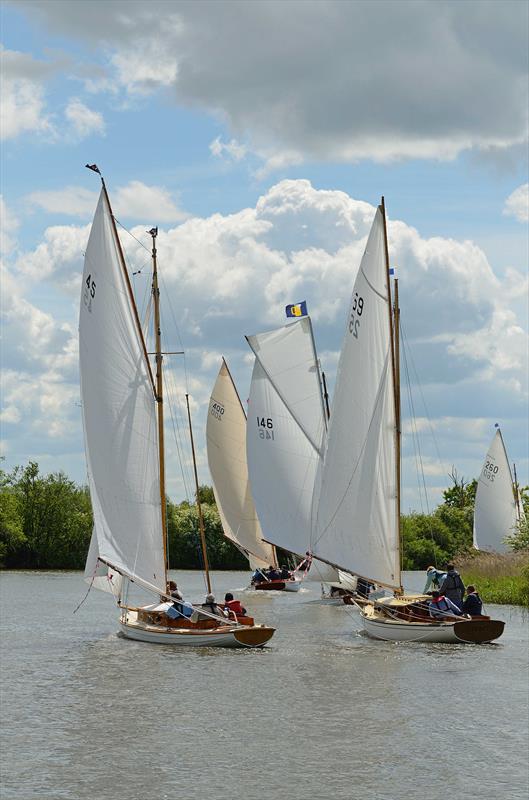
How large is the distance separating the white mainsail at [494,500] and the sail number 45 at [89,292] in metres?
55.4

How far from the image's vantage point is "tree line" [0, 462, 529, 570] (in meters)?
114

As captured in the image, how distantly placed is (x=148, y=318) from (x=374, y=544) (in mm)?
11779

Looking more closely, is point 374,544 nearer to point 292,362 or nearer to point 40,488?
point 292,362

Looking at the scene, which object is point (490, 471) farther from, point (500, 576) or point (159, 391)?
point (159, 391)

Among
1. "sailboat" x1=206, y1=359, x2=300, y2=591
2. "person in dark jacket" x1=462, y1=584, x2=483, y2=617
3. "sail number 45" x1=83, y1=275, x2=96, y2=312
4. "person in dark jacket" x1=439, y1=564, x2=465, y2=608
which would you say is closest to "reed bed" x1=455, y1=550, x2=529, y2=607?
"person in dark jacket" x1=462, y1=584, x2=483, y2=617

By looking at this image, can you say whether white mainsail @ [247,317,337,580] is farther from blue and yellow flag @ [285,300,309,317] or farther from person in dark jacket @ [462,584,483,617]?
person in dark jacket @ [462,584,483,617]

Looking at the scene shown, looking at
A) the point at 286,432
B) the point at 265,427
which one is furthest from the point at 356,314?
the point at 265,427

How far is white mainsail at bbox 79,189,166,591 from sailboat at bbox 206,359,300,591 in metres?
38.6

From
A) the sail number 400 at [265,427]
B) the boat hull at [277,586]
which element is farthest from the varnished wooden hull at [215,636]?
the boat hull at [277,586]

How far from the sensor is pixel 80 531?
116625 mm

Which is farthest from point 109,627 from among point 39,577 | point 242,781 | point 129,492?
point 39,577

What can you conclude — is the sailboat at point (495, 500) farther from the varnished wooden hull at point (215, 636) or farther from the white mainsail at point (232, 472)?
the varnished wooden hull at point (215, 636)

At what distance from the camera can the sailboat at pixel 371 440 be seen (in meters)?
43.2

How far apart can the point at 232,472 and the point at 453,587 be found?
4016cm
